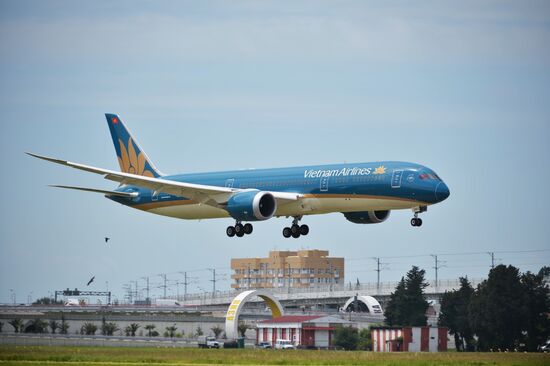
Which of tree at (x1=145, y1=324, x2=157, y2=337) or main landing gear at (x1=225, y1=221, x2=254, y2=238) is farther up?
main landing gear at (x1=225, y1=221, x2=254, y2=238)

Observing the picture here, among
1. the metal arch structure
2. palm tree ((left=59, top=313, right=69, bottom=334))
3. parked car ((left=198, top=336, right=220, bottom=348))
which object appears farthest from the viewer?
palm tree ((left=59, top=313, right=69, bottom=334))

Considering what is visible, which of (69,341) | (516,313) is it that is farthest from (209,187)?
(516,313)

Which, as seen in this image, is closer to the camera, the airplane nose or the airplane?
the airplane nose

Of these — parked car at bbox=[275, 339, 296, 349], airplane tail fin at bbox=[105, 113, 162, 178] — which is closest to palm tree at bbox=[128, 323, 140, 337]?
parked car at bbox=[275, 339, 296, 349]

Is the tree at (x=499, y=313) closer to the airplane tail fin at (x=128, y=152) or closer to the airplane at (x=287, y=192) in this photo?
the airplane at (x=287, y=192)

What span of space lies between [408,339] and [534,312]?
20.3m

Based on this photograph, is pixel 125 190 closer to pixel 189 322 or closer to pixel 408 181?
pixel 408 181

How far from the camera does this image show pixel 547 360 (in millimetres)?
88938

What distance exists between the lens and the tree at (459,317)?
13962 cm

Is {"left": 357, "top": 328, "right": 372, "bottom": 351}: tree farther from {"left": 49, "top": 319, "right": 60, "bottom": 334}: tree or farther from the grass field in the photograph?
{"left": 49, "top": 319, "right": 60, "bottom": 334}: tree

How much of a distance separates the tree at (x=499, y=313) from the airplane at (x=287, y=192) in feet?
120

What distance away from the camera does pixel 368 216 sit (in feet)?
336

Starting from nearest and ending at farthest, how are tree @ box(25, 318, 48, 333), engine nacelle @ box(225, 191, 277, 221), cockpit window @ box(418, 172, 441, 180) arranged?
cockpit window @ box(418, 172, 441, 180), engine nacelle @ box(225, 191, 277, 221), tree @ box(25, 318, 48, 333)

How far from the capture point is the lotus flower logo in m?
118
